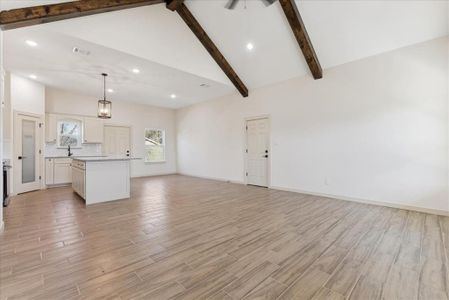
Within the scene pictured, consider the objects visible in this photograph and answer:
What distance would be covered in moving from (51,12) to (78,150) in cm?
488

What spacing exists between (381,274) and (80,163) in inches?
217

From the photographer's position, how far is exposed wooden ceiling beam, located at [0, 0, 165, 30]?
9.68ft

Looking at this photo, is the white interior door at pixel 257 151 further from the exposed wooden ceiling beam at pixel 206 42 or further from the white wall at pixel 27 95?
the white wall at pixel 27 95

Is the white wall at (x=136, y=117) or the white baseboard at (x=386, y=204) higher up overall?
the white wall at (x=136, y=117)

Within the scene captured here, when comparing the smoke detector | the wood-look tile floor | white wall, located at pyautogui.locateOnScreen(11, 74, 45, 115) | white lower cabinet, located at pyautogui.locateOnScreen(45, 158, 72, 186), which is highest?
the smoke detector

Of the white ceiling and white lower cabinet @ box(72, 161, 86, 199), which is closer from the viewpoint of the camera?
the white ceiling

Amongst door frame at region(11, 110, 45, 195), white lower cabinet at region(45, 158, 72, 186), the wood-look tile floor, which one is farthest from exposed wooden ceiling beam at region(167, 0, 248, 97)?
white lower cabinet at region(45, 158, 72, 186)

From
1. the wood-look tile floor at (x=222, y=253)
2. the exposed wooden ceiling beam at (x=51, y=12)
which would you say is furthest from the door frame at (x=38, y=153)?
the exposed wooden ceiling beam at (x=51, y=12)

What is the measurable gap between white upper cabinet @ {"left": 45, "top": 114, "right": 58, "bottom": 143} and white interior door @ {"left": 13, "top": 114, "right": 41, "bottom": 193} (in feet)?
1.60

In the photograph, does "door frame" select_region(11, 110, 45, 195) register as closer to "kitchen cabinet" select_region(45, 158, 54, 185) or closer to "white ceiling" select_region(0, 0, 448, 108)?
"kitchen cabinet" select_region(45, 158, 54, 185)

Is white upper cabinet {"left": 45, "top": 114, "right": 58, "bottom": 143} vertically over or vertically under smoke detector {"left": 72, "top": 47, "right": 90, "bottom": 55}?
under

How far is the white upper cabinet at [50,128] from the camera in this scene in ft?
20.1

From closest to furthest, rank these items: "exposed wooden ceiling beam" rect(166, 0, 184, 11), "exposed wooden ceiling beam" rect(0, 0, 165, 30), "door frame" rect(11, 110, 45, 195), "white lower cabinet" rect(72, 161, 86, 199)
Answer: "exposed wooden ceiling beam" rect(0, 0, 165, 30), "exposed wooden ceiling beam" rect(166, 0, 184, 11), "white lower cabinet" rect(72, 161, 86, 199), "door frame" rect(11, 110, 45, 195)

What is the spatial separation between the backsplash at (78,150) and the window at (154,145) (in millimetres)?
1892
